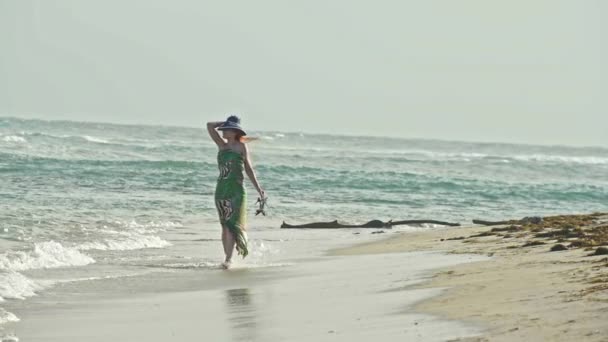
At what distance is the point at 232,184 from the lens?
439 inches

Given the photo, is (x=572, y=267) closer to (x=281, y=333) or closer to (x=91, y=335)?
(x=281, y=333)

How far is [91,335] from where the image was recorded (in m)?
6.16

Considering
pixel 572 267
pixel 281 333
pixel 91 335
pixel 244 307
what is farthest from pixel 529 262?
pixel 91 335

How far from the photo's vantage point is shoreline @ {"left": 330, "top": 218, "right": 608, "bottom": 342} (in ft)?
16.9

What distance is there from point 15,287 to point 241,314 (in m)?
2.10

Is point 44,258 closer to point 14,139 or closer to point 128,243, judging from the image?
point 128,243

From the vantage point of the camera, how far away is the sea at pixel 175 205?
35.4ft

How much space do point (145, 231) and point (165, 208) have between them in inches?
179

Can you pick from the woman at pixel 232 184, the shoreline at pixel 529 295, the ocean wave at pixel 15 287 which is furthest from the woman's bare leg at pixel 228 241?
the ocean wave at pixel 15 287

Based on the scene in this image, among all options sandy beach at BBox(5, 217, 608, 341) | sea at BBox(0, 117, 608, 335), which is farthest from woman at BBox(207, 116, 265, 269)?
sandy beach at BBox(5, 217, 608, 341)

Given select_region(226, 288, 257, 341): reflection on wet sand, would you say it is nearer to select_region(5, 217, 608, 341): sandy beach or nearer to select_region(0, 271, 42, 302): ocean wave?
select_region(5, 217, 608, 341): sandy beach

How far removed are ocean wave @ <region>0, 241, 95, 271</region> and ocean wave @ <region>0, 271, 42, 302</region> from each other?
1351 mm

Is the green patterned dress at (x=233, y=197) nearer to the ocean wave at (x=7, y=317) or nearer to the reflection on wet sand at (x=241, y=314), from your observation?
the reflection on wet sand at (x=241, y=314)

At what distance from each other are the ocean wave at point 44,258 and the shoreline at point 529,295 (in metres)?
3.76
